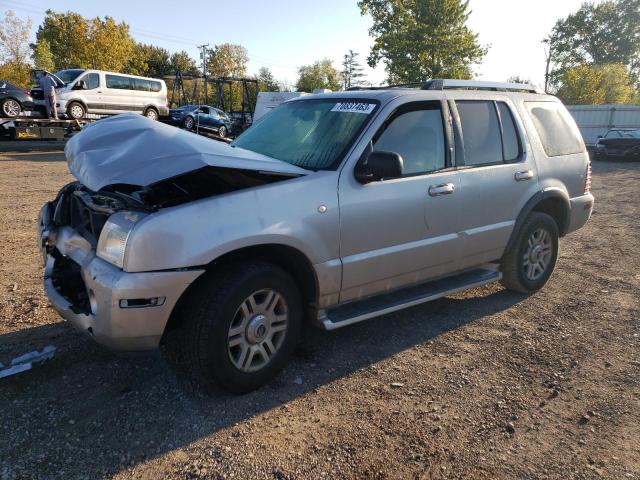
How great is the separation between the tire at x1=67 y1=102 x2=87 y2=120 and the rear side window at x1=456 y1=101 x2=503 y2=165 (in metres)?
18.5

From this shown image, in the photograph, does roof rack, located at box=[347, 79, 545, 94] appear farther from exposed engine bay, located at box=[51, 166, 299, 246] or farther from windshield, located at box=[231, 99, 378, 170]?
exposed engine bay, located at box=[51, 166, 299, 246]

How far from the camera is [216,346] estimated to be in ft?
9.24

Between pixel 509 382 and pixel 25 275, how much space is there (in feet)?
14.7

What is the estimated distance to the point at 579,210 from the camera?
5.20 meters

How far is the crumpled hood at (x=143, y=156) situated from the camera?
2773 mm

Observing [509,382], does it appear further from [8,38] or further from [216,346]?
[8,38]

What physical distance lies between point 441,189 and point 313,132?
1.07m

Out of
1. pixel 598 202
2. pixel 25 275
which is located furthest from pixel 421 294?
pixel 598 202

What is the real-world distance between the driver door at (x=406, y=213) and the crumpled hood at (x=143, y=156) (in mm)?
535

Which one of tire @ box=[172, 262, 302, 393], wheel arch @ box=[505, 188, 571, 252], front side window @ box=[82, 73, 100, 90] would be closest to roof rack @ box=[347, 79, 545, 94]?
wheel arch @ box=[505, 188, 571, 252]

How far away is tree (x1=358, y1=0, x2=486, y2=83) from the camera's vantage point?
1326 inches

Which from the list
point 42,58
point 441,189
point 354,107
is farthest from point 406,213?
point 42,58

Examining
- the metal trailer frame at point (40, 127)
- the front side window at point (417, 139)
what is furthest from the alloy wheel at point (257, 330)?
the metal trailer frame at point (40, 127)

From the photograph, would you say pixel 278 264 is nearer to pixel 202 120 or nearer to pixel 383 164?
pixel 383 164
